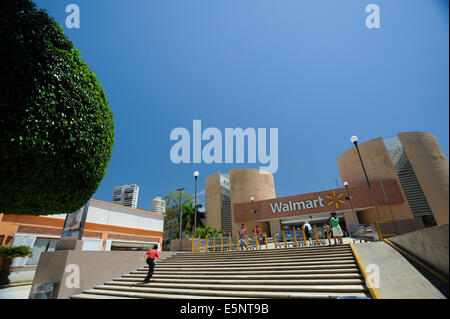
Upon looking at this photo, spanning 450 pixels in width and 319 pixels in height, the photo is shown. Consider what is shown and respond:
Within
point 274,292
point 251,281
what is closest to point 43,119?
point 251,281

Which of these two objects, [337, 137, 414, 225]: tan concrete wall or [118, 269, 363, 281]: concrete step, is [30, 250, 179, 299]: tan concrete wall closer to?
[118, 269, 363, 281]: concrete step

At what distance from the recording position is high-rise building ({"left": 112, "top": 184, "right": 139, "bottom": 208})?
359 ft

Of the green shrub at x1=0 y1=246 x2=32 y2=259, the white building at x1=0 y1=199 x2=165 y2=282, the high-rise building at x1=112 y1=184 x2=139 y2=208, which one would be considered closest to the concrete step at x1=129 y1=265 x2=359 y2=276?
the white building at x1=0 y1=199 x2=165 y2=282

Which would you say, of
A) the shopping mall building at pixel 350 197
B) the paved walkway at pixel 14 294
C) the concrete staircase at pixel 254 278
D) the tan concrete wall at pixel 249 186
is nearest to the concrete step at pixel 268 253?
the concrete staircase at pixel 254 278

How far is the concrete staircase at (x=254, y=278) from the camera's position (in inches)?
219

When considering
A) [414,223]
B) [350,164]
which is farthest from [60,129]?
[350,164]

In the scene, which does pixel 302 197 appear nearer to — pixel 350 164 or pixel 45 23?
pixel 350 164

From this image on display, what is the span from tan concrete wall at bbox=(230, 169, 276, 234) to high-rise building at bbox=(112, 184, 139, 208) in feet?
314

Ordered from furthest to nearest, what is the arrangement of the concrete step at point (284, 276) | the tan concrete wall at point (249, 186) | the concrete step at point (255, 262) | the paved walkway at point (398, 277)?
1. the tan concrete wall at point (249, 186)
2. the concrete step at point (255, 262)
3. the concrete step at point (284, 276)
4. the paved walkway at point (398, 277)

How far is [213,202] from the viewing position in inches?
1163

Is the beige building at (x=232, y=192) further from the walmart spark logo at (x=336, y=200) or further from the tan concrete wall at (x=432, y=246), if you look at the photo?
the tan concrete wall at (x=432, y=246)

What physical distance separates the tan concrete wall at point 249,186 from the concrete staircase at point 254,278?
17327 millimetres

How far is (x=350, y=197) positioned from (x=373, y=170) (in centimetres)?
363
